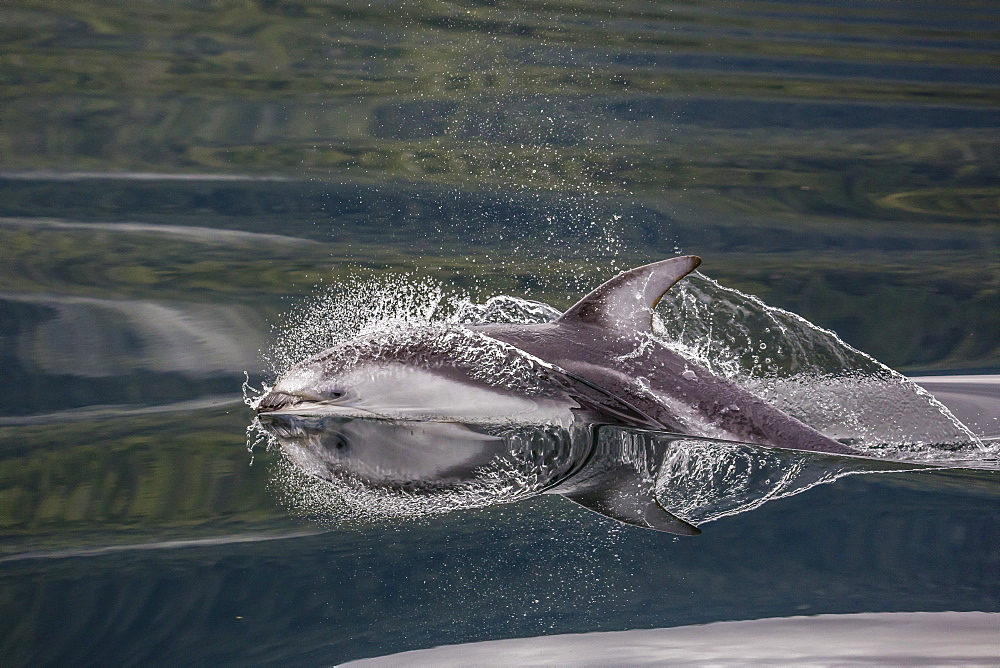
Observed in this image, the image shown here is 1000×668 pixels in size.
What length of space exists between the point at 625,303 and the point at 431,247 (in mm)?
2153

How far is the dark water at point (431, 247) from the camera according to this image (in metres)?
2.65

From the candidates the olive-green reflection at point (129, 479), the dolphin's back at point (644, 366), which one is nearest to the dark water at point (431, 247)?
the olive-green reflection at point (129, 479)

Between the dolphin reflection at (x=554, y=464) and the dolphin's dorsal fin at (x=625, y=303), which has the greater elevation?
the dolphin's dorsal fin at (x=625, y=303)

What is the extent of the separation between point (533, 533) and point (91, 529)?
50.7 inches

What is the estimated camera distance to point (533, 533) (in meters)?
2.83

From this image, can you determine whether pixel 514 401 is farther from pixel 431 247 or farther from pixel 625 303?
pixel 431 247

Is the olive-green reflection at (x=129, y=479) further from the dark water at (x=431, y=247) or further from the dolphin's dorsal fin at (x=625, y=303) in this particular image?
the dolphin's dorsal fin at (x=625, y=303)

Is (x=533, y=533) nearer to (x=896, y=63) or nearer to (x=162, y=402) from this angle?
(x=162, y=402)

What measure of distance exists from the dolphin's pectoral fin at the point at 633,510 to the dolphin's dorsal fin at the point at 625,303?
49cm

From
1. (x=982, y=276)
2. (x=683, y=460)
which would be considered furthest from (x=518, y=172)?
(x=683, y=460)

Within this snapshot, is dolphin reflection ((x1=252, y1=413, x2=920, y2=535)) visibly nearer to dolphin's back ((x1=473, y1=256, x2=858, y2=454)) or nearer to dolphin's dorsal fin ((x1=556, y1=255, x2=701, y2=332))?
dolphin's back ((x1=473, y1=256, x2=858, y2=454))

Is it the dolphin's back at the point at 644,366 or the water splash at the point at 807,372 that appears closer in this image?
the dolphin's back at the point at 644,366

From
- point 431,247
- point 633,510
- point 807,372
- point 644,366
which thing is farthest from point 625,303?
point 431,247

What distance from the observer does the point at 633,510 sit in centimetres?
271
